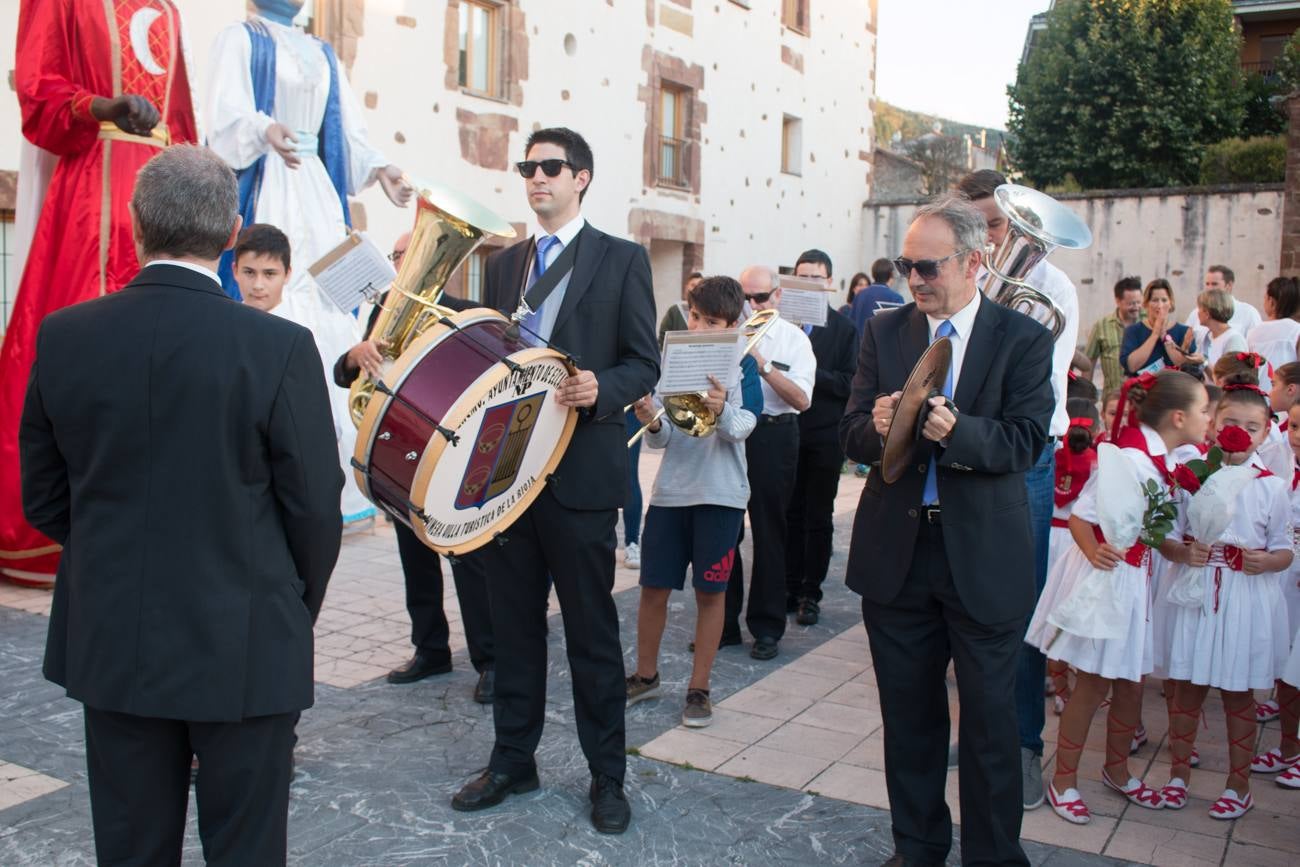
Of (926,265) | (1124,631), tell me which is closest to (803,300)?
(1124,631)

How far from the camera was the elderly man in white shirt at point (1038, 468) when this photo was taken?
13.8 feet

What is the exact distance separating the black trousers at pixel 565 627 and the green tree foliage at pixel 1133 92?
22.9 metres

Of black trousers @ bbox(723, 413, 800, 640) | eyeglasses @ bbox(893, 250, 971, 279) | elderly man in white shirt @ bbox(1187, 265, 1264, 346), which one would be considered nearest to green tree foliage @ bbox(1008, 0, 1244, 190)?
elderly man in white shirt @ bbox(1187, 265, 1264, 346)

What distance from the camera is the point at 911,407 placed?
10.6 ft

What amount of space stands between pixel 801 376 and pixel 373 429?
9.22ft

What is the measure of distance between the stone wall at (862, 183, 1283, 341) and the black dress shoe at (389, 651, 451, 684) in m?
15.9

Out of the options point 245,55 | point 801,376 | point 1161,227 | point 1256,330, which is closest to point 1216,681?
point 801,376

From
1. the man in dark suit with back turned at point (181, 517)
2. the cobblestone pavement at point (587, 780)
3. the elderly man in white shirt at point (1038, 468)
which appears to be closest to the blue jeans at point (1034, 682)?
the elderly man in white shirt at point (1038, 468)

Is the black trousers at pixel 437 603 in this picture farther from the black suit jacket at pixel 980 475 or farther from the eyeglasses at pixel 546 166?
the black suit jacket at pixel 980 475

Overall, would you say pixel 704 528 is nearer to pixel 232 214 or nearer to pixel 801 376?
pixel 801 376

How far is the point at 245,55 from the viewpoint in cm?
697

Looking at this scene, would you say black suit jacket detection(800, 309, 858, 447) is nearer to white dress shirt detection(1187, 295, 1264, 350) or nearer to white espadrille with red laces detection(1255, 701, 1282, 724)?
white espadrille with red laces detection(1255, 701, 1282, 724)

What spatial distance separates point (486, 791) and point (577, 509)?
1.01 meters

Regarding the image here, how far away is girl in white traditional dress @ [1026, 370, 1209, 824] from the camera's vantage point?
164 inches
